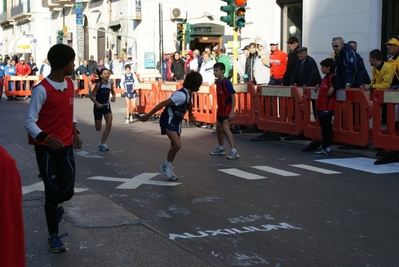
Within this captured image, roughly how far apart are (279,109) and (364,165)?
413cm

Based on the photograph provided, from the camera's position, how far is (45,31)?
61.5 meters

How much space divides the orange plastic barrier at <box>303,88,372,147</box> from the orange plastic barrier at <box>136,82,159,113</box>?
8278mm

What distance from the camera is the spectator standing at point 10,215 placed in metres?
2.11

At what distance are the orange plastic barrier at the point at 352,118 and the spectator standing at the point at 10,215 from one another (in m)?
10.7

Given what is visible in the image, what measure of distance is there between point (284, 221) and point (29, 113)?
8.92ft

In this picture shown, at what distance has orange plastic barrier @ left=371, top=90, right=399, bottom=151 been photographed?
11562 mm

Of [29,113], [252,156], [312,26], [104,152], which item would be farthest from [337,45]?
[312,26]

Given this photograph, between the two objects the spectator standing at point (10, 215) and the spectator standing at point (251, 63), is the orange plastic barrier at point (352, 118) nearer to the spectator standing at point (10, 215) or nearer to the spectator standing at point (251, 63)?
the spectator standing at point (251, 63)


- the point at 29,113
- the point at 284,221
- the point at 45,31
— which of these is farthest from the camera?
the point at 45,31

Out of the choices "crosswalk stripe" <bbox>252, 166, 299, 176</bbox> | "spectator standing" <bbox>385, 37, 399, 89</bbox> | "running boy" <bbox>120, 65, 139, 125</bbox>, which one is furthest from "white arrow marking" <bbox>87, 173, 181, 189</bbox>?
"running boy" <bbox>120, 65, 139, 125</bbox>

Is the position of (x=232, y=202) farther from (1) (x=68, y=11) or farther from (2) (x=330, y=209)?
(1) (x=68, y=11)

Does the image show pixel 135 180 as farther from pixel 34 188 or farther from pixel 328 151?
pixel 328 151

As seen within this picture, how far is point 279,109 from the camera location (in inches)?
598

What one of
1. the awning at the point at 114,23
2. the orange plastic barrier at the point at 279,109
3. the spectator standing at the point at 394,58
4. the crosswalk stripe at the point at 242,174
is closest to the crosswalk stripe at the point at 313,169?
the crosswalk stripe at the point at 242,174
